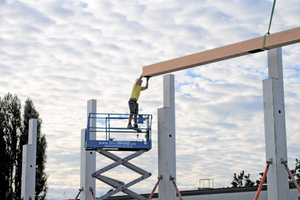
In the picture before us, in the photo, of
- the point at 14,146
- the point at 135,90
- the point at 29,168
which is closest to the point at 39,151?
the point at 14,146

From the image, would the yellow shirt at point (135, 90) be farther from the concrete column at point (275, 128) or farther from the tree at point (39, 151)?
the tree at point (39, 151)

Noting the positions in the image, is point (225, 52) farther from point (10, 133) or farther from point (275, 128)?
point (10, 133)

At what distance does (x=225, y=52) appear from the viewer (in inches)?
533

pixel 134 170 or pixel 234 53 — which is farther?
pixel 134 170

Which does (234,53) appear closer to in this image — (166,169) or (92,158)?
(166,169)

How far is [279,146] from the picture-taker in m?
12.0

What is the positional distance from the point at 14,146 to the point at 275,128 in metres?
32.1

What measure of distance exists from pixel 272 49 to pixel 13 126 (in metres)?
32.2

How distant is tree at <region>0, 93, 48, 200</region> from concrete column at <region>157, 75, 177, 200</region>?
27.0 meters

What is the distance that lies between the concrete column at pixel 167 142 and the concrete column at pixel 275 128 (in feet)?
12.8

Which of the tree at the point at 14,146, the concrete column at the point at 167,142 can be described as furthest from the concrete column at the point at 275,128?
the tree at the point at 14,146

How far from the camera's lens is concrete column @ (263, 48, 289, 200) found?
38.9ft

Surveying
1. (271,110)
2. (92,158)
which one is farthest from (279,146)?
(92,158)

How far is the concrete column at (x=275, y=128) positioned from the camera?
38.9ft
